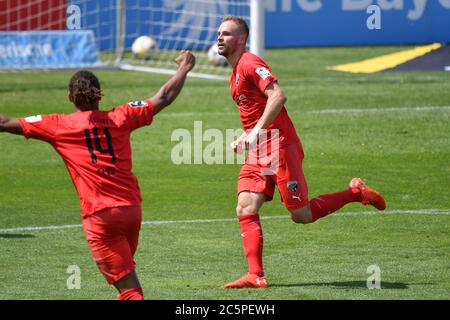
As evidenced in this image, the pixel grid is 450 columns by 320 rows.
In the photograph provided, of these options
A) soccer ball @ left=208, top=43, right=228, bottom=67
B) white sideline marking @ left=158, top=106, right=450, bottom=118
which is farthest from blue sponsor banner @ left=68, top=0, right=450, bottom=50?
white sideline marking @ left=158, top=106, right=450, bottom=118

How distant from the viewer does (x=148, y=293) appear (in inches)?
375

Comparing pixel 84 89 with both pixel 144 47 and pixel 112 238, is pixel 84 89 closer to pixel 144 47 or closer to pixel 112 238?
pixel 112 238

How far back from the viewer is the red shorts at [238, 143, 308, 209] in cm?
1017

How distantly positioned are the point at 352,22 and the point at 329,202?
19754 millimetres

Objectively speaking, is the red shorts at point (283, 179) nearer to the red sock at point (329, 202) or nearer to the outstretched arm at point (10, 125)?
the red sock at point (329, 202)

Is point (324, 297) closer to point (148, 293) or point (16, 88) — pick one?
point (148, 293)

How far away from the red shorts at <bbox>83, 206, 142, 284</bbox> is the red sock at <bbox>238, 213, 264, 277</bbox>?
1935mm

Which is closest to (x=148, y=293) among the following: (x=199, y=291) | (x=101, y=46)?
(x=199, y=291)

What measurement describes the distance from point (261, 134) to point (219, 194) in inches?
202

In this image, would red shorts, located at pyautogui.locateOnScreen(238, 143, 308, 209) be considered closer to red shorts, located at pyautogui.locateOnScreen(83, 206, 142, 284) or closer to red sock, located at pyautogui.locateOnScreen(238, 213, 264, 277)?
red sock, located at pyautogui.locateOnScreen(238, 213, 264, 277)

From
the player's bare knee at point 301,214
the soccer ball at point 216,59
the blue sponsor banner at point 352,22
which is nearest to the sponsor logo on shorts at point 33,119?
the player's bare knee at point 301,214

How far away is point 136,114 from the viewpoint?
8273 millimetres

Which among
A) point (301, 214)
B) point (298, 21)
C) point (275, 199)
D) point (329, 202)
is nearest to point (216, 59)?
point (298, 21)
